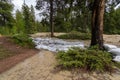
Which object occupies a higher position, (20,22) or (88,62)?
(20,22)

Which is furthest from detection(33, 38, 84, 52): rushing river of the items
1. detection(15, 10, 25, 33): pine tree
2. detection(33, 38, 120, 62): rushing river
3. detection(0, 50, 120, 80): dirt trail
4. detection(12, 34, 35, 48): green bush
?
detection(15, 10, 25, 33): pine tree

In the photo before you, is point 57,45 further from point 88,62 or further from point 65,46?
point 88,62

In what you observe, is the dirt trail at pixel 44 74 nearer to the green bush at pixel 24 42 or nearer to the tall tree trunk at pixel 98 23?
the tall tree trunk at pixel 98 23

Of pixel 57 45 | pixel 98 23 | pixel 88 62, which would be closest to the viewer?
pixel 88 62

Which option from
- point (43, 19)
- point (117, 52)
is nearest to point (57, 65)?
point (117, 52)

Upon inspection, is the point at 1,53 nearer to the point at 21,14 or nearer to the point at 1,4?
the point at 1,4

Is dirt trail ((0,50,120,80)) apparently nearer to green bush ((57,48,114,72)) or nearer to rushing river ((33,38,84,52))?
green bush ((57,48,114,72))

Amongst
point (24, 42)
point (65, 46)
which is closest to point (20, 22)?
point (24, 42)

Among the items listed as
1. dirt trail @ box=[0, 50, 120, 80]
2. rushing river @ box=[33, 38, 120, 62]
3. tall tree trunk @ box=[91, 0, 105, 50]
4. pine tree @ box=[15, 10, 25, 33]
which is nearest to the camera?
dirt trail @ box=[0, 50, 120, 80]

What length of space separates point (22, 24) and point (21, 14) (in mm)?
3479

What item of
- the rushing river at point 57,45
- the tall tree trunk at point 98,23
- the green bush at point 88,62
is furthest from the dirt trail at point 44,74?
the rushing river at point 57,45

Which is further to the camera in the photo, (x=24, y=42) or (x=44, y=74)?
(x=24, y=42)

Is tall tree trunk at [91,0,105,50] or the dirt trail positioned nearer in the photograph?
the dirt trail

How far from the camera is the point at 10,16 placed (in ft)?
81.7
